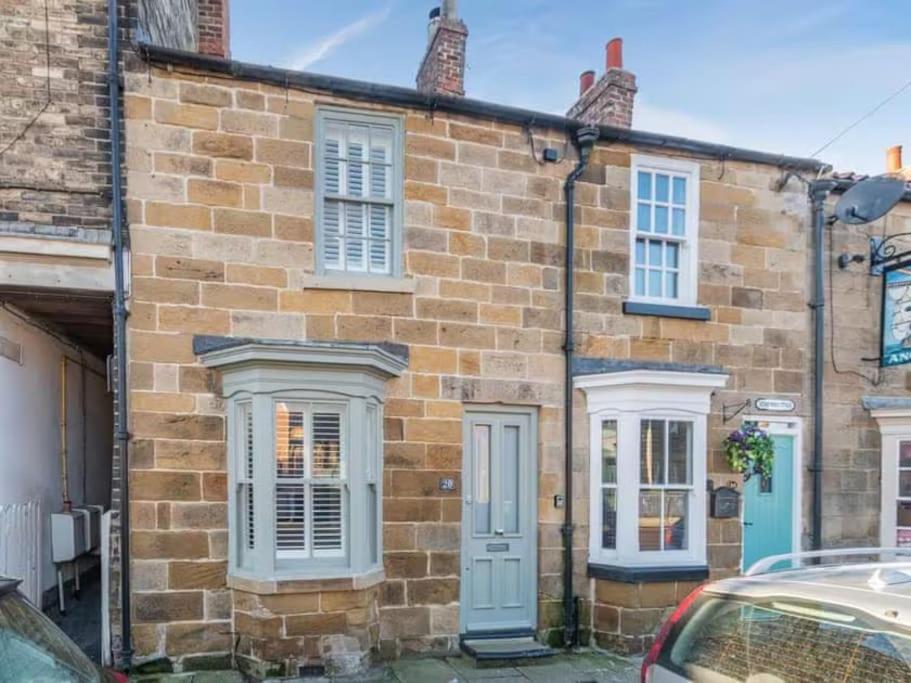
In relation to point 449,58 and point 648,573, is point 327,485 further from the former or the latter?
point 449,58

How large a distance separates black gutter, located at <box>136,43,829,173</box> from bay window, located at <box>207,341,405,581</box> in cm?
269

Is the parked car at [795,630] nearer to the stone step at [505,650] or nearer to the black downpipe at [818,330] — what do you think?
the stone step at [505,650]

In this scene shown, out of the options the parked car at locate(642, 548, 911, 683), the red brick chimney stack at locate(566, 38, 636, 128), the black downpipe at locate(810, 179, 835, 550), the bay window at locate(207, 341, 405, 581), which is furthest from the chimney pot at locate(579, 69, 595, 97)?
the parked car at locate(642, 548, 911, 683)

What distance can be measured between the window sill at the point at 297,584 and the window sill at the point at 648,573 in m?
2.61

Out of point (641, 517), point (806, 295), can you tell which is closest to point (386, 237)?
point (641, 517)

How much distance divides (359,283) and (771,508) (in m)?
5.78

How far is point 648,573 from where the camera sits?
22.5 ft

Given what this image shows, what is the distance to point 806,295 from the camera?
26.9 feet

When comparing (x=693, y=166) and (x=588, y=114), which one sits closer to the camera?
(x=693, y=166)

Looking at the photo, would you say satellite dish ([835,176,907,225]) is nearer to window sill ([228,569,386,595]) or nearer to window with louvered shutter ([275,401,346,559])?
window with louvered shutter ([275,401,346,559])

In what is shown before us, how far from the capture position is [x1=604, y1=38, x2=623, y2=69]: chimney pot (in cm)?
821

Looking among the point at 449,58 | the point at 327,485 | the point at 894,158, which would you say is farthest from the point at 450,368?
the point at 894,158

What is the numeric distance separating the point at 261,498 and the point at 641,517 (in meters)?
4.08

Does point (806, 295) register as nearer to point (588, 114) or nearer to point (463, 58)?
point (588, 114)
